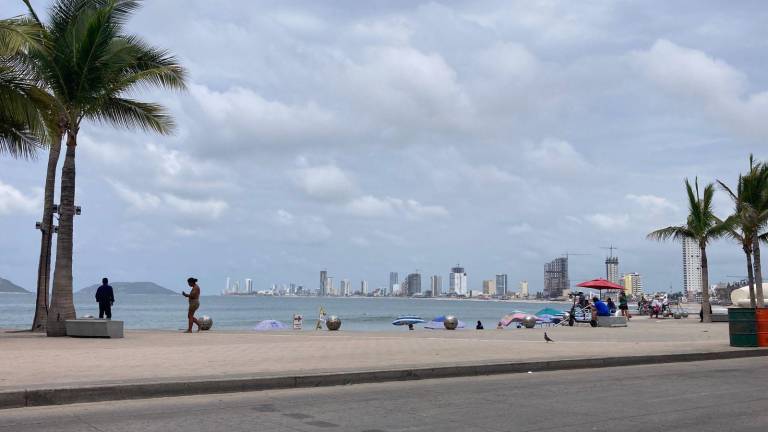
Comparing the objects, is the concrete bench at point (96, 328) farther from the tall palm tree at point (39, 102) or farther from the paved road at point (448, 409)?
the paved road at point (448, 409)

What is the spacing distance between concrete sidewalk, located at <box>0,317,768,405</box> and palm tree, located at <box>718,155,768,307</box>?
12796mm

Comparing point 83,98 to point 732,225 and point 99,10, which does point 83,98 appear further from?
point 732,225

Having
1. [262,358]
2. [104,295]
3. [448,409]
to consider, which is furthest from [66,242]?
[448,409]

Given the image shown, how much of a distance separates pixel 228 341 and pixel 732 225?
22559mm

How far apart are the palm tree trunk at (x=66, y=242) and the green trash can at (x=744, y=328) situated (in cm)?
1692

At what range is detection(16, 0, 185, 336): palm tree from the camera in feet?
58.7

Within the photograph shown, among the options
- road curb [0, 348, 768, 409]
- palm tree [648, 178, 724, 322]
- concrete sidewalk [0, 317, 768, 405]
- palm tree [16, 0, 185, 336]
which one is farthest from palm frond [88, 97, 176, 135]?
palm tree [648, 178, 724, 322]

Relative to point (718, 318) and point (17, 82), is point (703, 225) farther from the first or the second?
point (17, 82)

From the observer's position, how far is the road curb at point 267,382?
845cm

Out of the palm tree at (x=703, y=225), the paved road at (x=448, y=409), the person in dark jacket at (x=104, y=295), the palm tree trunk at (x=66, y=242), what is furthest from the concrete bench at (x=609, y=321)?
the palm tree trunk at (x=66, y=242)

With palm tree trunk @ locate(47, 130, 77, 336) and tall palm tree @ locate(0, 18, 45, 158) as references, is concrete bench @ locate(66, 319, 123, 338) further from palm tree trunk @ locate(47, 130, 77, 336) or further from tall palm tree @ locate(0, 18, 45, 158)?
tall palm tree @ locate(0, 18, 45, 158)

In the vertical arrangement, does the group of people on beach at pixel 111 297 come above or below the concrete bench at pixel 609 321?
above

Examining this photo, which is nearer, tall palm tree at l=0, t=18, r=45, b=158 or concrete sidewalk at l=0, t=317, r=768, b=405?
concrete sidewalk at l=0, t=317, r=768, b=405

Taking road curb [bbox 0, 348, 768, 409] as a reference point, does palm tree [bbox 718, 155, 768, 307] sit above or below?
above
